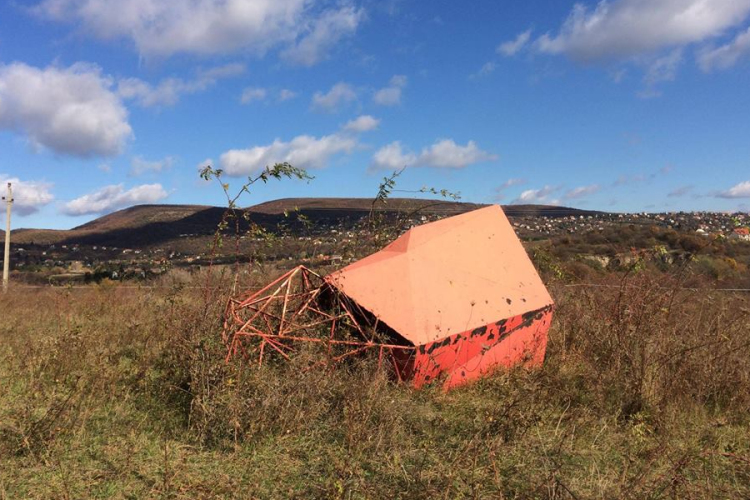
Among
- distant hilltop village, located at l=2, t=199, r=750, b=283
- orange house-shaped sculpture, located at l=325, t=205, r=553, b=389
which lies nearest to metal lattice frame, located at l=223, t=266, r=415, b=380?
orange house-shaped sculpture, located at l=325, t=205, r=553, b=389

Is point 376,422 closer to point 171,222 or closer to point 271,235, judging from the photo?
point 271,235

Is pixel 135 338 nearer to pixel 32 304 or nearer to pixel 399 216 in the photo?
pixel 399 216

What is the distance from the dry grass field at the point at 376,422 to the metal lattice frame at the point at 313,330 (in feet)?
0.55

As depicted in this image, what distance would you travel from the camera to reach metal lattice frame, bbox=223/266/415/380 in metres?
4.71

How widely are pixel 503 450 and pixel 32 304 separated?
10203mm

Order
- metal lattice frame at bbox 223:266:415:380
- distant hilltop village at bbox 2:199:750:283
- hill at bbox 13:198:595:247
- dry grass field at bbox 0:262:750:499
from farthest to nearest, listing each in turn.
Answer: hill at bbox 13:198:595:247 → distant hilltop village at bbox 2:199:750:283 → metal lattice frame at bbox 223:266:415:380 → dry grass field at bbox 0:262:750:499

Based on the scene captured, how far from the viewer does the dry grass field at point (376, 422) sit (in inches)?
129

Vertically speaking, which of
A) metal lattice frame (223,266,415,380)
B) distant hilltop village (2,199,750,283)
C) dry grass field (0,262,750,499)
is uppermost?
distant hilltop village (2,199,750,283)

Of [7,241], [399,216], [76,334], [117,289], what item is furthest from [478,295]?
[7,241]

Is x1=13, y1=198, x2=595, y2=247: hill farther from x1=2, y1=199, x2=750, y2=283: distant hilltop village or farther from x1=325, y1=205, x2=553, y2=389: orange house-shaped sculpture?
x1=325, y1=205, x2=553, y2=389: orange house-shaped sculpture

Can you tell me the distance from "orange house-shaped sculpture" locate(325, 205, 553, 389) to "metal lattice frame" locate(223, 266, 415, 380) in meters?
0.13

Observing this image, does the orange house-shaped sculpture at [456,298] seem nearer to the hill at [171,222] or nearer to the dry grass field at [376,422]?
the dry grass field at [376,422]

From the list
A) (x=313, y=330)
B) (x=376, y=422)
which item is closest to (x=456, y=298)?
(x=313, y=330)

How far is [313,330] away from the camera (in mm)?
5129
